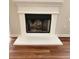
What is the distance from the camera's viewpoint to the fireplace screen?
4.63 m

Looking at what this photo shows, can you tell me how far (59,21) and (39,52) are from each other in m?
1.76

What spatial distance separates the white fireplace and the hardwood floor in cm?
47

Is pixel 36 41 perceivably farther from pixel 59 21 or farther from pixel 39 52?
pixel 59 21

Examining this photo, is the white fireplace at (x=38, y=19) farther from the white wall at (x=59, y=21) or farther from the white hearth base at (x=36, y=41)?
the white wall at (x=59, y=21)

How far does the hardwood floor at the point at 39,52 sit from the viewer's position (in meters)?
3.06

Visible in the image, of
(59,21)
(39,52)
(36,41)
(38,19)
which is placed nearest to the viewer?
(39,52)

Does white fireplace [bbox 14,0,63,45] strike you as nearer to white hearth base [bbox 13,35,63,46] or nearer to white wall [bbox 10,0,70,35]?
white hearth base [bbox 13,35,63,46]

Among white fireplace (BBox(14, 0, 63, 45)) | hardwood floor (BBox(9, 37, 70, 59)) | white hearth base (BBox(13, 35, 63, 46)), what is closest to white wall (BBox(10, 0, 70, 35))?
white fireplace (BBox(14, 0, 63, 45))

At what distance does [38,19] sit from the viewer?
4676 millimetres

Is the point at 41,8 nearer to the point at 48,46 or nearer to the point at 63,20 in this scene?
the point at 63,20

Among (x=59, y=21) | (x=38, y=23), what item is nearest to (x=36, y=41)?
(x=38, y=23)

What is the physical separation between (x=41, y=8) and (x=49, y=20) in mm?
423

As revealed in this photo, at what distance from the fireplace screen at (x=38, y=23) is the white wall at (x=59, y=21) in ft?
1.19

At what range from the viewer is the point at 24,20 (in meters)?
4.52
